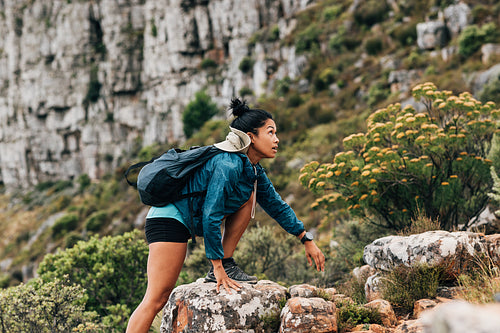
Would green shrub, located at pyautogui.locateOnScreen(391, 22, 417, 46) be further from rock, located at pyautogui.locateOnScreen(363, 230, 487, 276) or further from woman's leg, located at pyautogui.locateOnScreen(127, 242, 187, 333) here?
woman's leg, located at pyautogui.locateOnScreen(127, 242, 187, 333)

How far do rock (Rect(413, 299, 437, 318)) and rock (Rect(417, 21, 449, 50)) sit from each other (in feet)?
68.0

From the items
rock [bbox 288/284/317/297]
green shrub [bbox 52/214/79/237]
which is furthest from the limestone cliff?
rock [bbox 288/284/317/297]

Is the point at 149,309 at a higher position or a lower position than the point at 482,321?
lower

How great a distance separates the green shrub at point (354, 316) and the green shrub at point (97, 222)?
89.4 feet

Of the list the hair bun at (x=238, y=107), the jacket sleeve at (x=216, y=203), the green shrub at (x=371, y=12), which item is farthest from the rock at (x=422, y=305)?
the green shrub at (x=371, y=12)

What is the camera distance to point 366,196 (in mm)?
5402

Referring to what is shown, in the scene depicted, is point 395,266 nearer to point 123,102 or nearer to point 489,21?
point 489,21

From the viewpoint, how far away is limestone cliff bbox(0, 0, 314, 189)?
4244cm

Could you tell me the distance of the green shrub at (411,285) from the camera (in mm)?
3285

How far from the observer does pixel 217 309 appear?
2771 mm

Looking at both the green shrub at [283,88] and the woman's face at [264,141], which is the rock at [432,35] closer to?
the green shrub at [283,88]

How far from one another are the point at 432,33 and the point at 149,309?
22.3 meters

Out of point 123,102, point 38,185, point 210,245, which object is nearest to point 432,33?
point 210,245

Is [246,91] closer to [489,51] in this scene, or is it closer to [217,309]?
[489,51]
